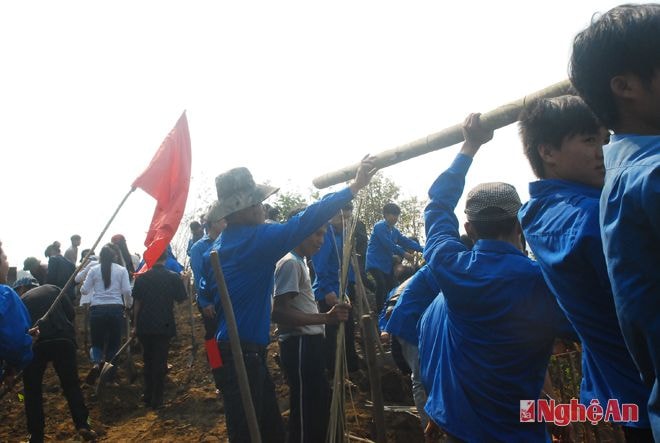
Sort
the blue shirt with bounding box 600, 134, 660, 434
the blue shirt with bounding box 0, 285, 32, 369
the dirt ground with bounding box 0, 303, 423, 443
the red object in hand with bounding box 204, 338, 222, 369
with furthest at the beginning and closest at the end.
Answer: the dirt ground with bounding box 0, 303, 423, 443
the blue shirt with bounding box 0, 285, 32, 369
the red object in hand with bounding box 204, 338, 222, 369
the blue shirt with bounding box 600, 134, 660, 434

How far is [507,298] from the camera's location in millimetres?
1976

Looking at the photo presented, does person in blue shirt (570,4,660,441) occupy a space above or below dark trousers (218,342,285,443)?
above

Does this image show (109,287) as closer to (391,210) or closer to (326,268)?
(326,268)

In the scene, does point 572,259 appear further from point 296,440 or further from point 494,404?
point 296,440

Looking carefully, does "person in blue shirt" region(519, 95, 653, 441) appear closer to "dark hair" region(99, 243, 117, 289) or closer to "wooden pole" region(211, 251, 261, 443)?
A: "wooden pole" region(211, 251, 261, 443)

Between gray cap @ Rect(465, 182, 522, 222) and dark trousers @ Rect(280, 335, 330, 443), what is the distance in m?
2.29

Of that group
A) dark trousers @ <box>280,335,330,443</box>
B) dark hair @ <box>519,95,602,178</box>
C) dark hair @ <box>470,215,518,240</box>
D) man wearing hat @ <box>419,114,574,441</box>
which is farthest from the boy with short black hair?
dark hair @ <box>519,95,602,178</box>

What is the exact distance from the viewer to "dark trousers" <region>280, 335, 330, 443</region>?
13.2 ft

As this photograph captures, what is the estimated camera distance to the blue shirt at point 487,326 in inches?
77.6

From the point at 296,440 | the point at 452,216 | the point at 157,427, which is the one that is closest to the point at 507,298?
the point at 452,216

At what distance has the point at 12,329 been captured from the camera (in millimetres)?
4594

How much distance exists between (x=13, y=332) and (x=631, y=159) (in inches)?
196

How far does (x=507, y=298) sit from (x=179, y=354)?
8.89 metres

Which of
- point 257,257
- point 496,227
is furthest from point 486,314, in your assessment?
point 257,257
